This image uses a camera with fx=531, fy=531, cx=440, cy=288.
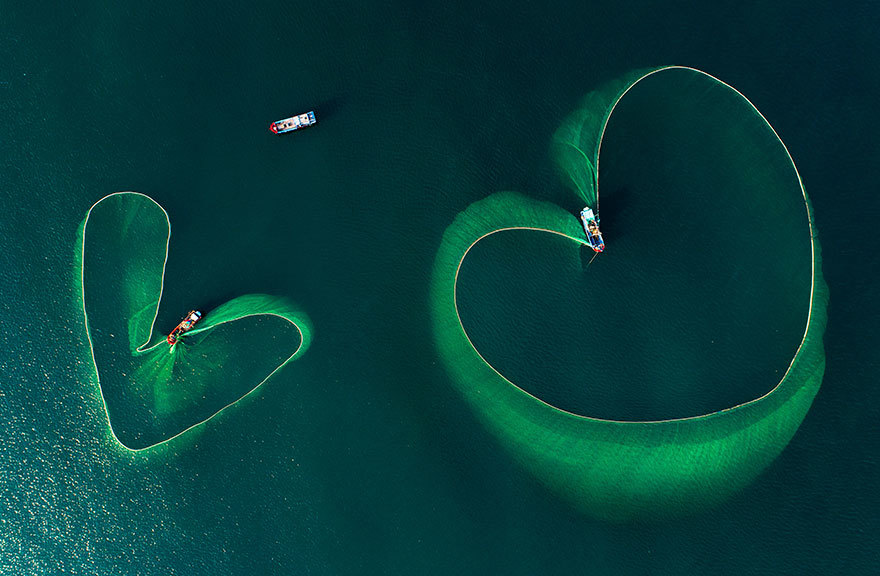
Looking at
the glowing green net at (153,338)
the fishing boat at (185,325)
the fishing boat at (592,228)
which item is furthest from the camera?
the glowing green net at (153,338)

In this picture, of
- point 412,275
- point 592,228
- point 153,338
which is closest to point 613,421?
point 592,228

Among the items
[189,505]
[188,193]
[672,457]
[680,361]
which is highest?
[188,193]

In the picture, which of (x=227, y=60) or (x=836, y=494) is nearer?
(x=836, y=494)

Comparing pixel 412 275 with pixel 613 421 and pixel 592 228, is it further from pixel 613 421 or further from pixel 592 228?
pixel 613 421

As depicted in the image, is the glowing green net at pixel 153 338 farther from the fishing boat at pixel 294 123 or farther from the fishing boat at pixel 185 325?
the fishing boat at pixel 294 123

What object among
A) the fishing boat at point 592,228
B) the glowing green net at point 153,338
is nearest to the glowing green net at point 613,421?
the fishing boat at point 592,228

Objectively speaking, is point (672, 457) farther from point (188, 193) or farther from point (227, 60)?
point (227, 60)

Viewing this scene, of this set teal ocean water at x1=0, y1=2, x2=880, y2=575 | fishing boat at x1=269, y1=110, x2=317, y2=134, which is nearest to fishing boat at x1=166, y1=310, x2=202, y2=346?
teal ocean water at x1=0, y1=2, x2=880, y2=575

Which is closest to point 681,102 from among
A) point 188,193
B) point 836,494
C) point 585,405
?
point 585,405
